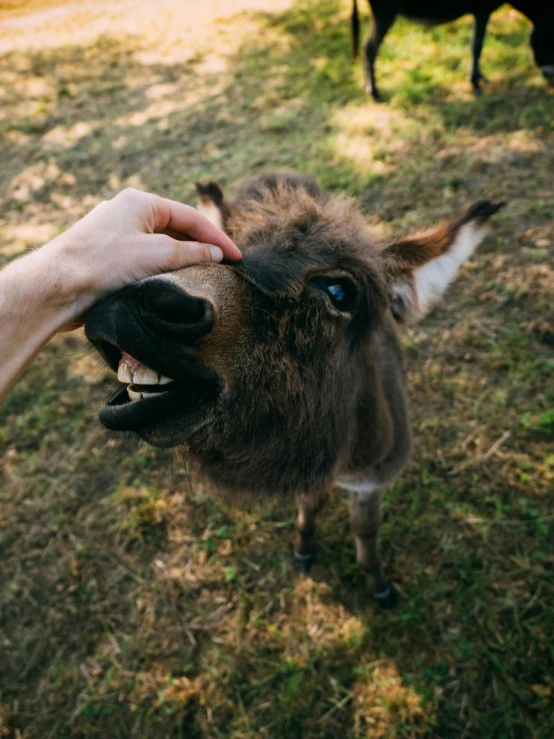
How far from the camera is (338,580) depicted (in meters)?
3.19

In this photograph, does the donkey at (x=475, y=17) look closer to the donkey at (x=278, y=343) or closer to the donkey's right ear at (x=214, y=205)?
the donkey's right ear at (x=214, y=205)

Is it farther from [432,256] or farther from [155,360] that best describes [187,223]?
[432,256]

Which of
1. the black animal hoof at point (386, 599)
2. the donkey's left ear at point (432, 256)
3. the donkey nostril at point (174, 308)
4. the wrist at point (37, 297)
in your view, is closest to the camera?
the donkey nostril at point (174, 308)

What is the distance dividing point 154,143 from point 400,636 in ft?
24.6

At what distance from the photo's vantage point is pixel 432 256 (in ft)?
7.03

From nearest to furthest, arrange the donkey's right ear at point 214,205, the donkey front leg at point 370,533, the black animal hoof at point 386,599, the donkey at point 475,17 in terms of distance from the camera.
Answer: the donkey's right ear at point 214,205, the donkey front leg at point 370,533, the black animal hoof at point 386,599, the donkey at point 475,17

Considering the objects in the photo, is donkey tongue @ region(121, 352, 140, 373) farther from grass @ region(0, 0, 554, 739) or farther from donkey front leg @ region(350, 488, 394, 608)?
donkey front leg @ region(350, 488, 394, 608)

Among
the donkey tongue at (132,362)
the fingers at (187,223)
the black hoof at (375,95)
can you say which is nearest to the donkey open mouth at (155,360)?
the donkey tongue at (132,362)

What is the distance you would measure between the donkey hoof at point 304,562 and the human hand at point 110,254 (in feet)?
7.60

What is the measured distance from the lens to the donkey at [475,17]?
6.22 metres

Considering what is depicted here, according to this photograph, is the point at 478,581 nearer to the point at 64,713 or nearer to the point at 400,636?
the point at 400,636

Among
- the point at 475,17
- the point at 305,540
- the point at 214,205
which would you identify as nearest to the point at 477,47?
the point at 475,17

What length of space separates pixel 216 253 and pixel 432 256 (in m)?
1.06

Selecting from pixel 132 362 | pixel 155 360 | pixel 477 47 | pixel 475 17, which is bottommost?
pixel 132 362
